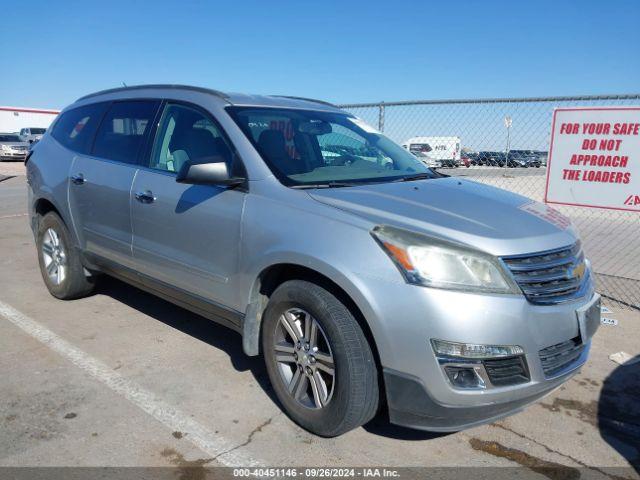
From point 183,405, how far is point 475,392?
5.84ft

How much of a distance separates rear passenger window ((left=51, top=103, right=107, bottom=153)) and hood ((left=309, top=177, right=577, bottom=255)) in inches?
103

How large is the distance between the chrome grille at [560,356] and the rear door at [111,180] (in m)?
2.93

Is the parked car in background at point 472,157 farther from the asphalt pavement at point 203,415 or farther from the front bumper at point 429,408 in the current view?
the front bumper at point 429,408

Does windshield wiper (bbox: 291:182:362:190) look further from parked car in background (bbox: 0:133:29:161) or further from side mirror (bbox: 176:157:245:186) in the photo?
parked car in background (bbox: 0:133:29:161)

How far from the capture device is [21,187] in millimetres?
15883

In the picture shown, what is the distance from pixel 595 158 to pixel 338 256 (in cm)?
401

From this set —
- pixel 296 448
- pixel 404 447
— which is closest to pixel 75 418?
pixel 296 448

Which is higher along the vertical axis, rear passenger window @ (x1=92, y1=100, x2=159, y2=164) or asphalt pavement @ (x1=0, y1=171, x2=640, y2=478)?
rear passenger window @ (x1=92, y1=100, x2=159, y2=164)

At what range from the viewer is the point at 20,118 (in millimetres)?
45438

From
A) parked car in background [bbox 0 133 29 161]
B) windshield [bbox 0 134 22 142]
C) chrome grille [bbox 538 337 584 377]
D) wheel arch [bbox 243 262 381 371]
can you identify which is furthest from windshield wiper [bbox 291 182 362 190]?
windshield [bbox 0 134 22 142]

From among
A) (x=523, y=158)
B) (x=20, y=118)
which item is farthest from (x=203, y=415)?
(x=20, y=118)

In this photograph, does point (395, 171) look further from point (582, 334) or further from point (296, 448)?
point (296, 448)

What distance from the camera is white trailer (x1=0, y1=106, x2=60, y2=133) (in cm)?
4456

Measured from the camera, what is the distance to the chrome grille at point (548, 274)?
8.11ft
